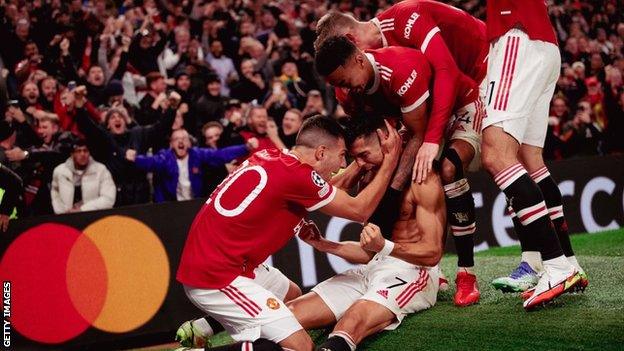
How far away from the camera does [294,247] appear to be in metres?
8.70

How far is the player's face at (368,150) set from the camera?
17.5ft

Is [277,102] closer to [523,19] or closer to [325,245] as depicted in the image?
[325,245]

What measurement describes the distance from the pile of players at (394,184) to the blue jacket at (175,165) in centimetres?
361

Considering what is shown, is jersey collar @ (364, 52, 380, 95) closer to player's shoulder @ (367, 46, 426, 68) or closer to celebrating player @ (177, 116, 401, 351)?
player's shoulder @ (367, 46, 426, 68)

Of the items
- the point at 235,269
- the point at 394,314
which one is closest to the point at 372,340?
the point at 394,314

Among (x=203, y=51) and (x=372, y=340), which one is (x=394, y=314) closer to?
(x=372, y=340)

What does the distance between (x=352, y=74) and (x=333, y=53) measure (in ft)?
0.61

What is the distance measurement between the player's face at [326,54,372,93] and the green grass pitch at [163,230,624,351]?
62.9 inches

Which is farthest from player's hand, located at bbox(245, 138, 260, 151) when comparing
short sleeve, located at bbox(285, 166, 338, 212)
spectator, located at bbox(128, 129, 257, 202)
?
short sleeve, located at bbox(285, 166, 338, 212)

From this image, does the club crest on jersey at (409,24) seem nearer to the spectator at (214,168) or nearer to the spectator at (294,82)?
the spectator at (214,168)

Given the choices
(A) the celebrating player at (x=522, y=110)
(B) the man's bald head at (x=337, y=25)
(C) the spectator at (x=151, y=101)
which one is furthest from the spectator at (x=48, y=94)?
(A) the celebrating player at (x=522, y=110)

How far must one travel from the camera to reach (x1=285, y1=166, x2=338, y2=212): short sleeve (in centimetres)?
477

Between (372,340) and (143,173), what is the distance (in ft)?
15.7

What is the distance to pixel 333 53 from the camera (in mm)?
5062
